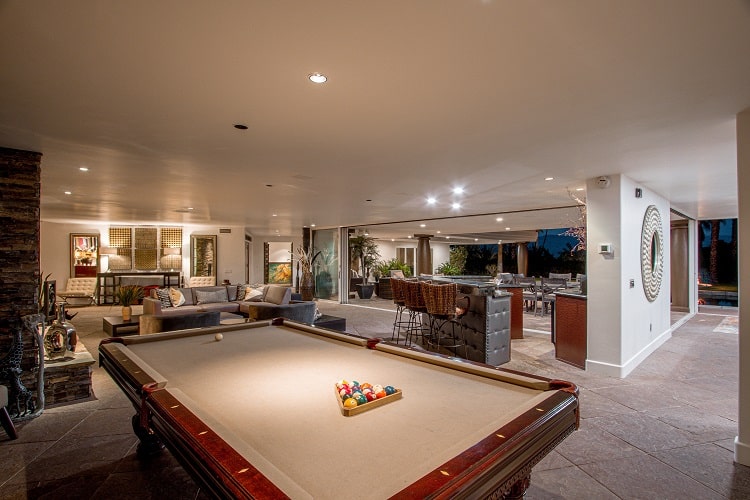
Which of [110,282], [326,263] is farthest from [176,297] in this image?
[326,263]

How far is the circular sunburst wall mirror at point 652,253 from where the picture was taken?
5.26 metres

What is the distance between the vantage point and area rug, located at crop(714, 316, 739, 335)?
7387 mm

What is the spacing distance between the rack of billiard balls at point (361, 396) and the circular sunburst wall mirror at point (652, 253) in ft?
16.4

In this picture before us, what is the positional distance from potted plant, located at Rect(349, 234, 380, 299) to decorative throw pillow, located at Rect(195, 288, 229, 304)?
→ 19.5 ft

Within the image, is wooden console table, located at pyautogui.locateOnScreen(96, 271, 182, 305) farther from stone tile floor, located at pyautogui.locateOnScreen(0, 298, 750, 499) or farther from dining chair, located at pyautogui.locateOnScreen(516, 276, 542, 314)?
dining chair, located at pyautogui.locateOnScreen(516, 276, 542, 314)

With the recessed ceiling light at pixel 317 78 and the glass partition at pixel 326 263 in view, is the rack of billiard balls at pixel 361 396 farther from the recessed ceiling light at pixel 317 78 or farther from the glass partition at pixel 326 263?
the glass partition at pixel 326 263

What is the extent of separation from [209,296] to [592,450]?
7423mm

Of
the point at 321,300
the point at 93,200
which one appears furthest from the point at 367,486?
the point at 321,300

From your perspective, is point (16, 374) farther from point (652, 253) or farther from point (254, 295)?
point (652, 253)

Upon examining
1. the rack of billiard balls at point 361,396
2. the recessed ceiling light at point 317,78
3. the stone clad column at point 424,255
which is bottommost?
the rack of billiard balls at point 361,396

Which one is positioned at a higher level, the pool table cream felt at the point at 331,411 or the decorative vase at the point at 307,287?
the pool table cream felt at the point at 331,411

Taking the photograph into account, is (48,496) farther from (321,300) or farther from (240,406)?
(321,300)

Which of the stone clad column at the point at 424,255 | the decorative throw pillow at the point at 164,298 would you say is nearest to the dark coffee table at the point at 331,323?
the decorative throw pillow at the point at 164,298

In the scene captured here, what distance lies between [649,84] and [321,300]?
11.4 m
